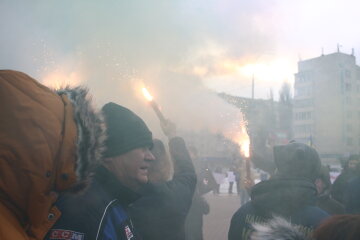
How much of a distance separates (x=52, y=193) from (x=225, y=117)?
10638 millimetres

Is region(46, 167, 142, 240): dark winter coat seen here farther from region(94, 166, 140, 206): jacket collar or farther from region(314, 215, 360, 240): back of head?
region(314, 215, 360, 240): back of head

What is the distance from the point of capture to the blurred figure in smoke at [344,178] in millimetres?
4398

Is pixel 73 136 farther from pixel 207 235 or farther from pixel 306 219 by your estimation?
pixel 207 235

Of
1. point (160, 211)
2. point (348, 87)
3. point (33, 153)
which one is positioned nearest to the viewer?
point (33, 153)

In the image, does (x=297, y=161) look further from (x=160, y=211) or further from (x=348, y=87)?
(x=348, y=87)

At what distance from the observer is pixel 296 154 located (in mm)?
2371

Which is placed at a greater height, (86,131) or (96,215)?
(86,131)

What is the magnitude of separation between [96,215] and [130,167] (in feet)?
1.56

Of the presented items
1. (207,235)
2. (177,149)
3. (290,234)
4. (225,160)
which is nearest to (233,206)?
(207,235)

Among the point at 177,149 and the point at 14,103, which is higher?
the point at 14,103

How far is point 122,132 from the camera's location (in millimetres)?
1820

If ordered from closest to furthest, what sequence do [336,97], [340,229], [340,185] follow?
1. [340,229]
2. [340,185]
3. [336,97]

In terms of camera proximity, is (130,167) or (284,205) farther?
(284,205)

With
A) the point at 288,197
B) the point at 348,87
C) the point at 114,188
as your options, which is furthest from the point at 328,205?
the point at 348,87
